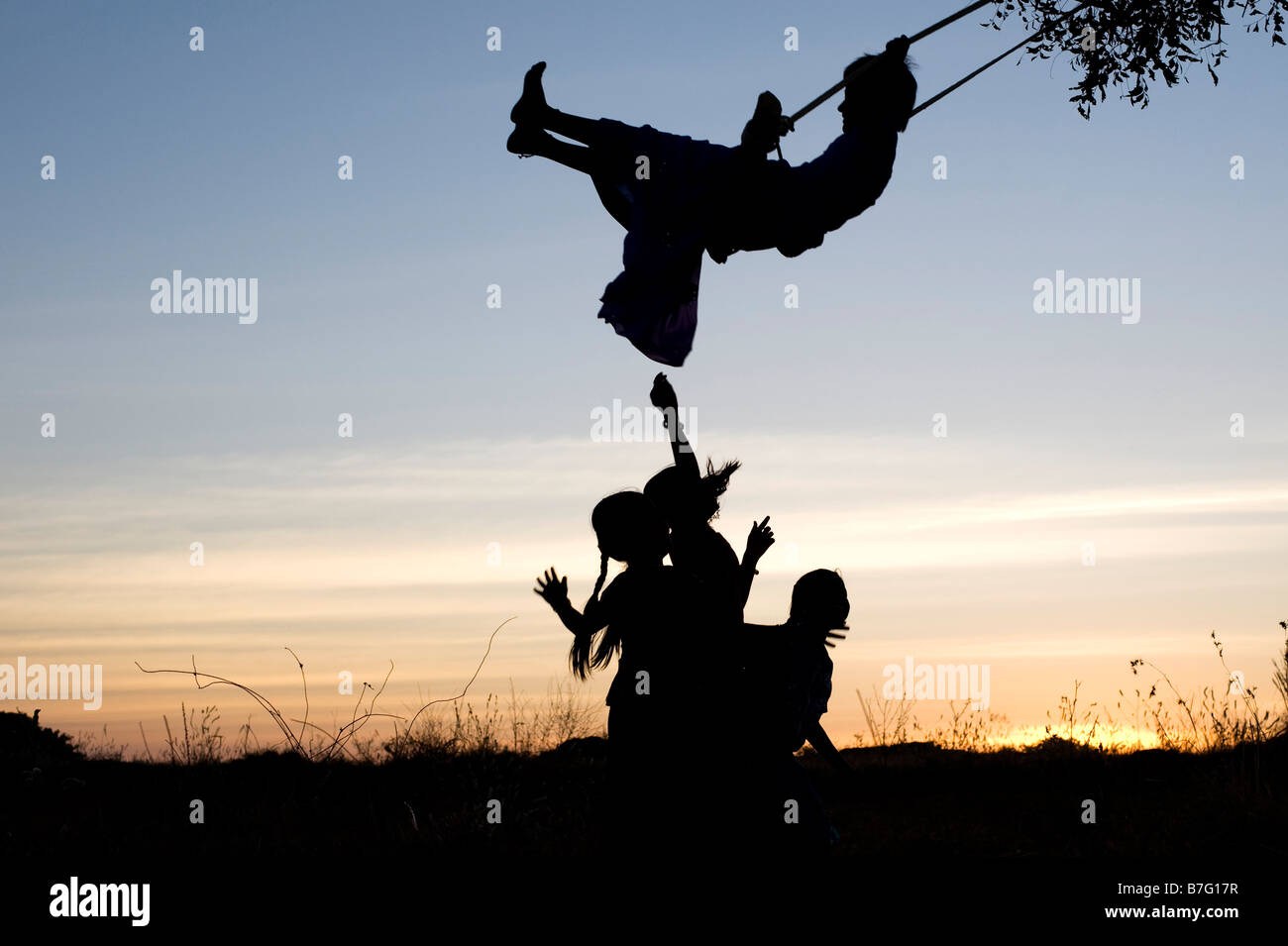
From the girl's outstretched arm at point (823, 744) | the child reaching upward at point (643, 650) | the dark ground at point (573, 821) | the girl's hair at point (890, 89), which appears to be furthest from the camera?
the dark ground at point (573, 821)

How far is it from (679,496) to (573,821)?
13.4 feet

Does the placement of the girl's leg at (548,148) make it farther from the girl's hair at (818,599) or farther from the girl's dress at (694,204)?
the girl's hair at (818,599)

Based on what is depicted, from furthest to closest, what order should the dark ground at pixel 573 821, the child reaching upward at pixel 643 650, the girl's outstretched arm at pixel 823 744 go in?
the dark ground at pixel 573 821 < the girl's outstretched arm at pixel 823 744 < the child reaching upward at pixel 643 650

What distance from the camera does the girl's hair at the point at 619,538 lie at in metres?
4.26

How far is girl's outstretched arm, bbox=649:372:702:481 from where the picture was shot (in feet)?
15.0

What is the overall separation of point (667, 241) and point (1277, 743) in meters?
7.30

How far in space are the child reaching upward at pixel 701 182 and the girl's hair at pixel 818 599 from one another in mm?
1190

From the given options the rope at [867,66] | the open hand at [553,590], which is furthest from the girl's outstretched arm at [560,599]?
the rope at [867,66]

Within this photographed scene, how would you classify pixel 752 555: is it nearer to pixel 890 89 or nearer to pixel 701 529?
pixel 701 529

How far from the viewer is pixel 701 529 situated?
4.50m

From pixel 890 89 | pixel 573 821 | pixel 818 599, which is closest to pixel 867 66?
pixel 890 89
